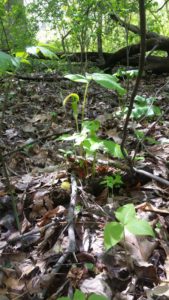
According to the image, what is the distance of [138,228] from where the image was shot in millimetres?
1347

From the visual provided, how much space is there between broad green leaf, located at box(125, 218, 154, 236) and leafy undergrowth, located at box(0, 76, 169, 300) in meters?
0.24

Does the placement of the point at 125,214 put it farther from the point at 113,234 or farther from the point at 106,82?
the point at 106,82

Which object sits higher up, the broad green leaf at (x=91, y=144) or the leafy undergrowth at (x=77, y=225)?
the broad green leaf at (x=91, y=144)

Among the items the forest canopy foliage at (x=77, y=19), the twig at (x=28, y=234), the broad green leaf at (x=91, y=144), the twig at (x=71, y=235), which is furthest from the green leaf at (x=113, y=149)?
the forest canopy foliage at (x=77, y=19)

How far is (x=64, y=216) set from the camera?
1872mm

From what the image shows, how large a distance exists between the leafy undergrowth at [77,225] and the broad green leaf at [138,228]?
0.24m

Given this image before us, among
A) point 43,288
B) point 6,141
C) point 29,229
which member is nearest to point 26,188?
point 29,229

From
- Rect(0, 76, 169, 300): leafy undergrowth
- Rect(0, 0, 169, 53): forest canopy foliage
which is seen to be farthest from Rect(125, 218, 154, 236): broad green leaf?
Rect(0, 0, 169, 53): forest canopy foliage

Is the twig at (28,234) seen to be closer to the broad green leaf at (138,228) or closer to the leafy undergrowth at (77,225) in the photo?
the leafy undergrowth at (77,225)

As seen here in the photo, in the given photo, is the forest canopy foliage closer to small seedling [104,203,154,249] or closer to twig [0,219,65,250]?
twig [0,219,65,250]

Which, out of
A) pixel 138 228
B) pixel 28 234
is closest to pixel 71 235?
pixel 28 234

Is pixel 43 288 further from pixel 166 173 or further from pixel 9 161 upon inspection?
pixel 9 161

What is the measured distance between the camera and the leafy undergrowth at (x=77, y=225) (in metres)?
1.47

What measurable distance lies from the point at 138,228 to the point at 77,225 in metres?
0.53
